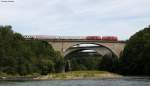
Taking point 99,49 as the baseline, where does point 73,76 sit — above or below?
below

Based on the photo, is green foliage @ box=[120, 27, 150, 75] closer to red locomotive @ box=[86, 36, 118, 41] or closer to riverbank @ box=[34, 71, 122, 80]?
red locomotive @ box=[86, 36, 118, 41]

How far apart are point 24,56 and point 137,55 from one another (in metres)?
25.7

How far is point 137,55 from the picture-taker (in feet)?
424

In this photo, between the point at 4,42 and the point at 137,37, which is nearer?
the point at 4,42

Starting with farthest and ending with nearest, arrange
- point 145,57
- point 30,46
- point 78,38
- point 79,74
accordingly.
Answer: point 78,38 < point 30,46 < point 145,57 < point 79,74

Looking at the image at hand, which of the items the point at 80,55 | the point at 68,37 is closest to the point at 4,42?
the point at 68,37

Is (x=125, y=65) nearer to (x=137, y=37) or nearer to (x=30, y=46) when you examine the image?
(x=137, y=37)

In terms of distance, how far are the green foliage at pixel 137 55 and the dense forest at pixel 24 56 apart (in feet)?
51.2

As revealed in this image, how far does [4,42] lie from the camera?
12738cm

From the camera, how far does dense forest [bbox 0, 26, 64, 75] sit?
12269cm

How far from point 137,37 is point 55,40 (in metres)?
20.2

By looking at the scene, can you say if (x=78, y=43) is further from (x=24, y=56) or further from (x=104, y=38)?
(x=24, y=56)

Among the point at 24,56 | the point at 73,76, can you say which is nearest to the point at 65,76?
the point at 73,76

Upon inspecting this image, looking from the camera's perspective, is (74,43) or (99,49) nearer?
(74,43)
